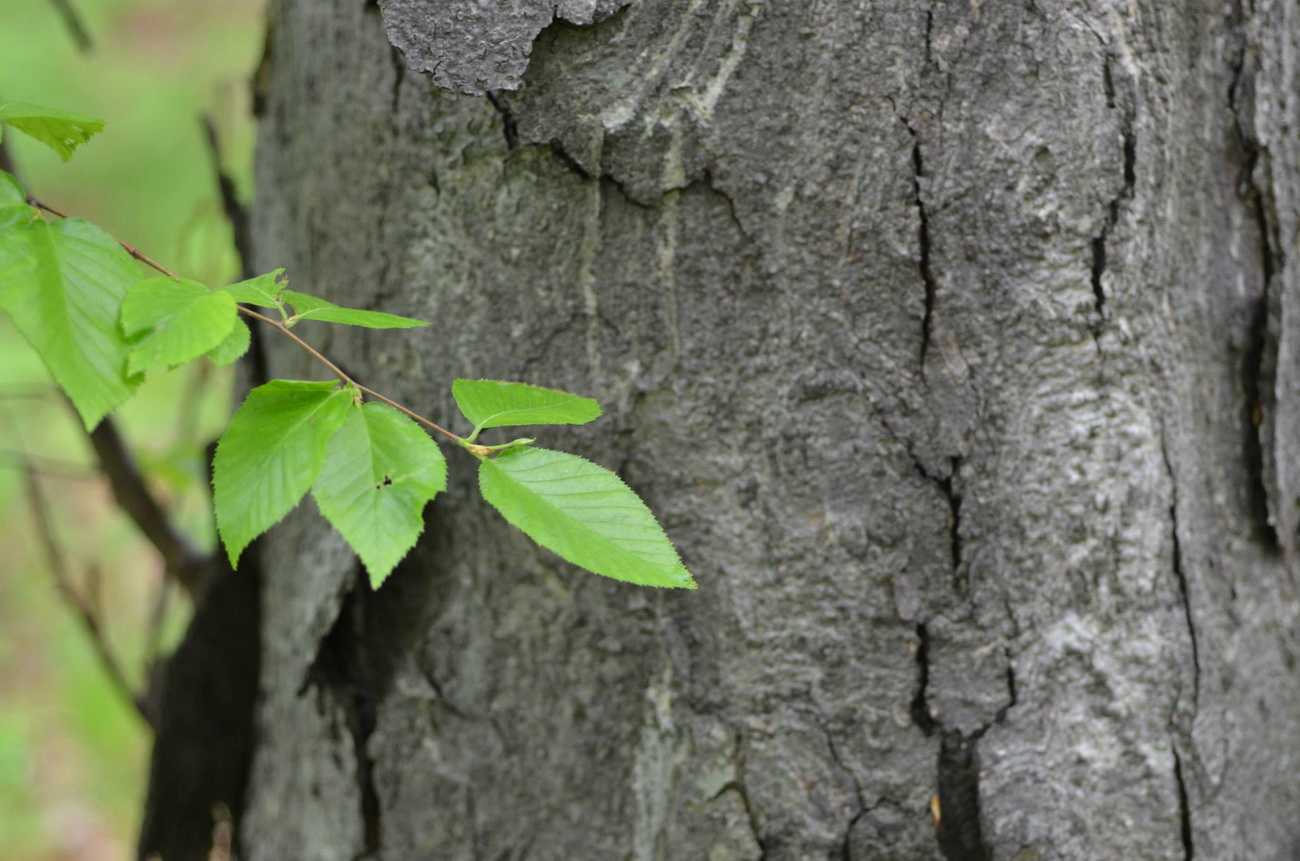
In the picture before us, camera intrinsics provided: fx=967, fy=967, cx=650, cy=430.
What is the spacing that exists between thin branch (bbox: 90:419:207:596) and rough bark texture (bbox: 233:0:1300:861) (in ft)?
1.94

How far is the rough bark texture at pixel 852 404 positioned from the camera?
80cm

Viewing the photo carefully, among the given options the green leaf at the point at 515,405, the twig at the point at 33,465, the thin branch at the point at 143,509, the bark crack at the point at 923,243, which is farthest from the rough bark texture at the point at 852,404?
the twig at the point at 33,465

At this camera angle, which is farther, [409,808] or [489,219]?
[409,808]

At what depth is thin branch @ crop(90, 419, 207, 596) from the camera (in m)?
1.40

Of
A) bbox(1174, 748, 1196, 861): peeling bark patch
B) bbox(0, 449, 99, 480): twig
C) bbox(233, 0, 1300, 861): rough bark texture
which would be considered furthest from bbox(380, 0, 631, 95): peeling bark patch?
bbox(0, 449, 99, 480): twig

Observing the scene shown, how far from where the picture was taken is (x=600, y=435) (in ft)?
2.93

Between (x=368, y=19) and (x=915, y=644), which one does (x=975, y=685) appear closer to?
(x=915, y=644)

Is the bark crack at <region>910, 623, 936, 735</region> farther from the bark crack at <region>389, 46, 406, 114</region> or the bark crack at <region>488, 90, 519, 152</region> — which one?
the bark crack at <region>389, 46, 406, 114</region>

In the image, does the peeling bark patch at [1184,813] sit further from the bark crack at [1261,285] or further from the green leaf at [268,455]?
the green leaf at [268,455]

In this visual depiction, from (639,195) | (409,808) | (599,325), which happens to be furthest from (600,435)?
(409,808)

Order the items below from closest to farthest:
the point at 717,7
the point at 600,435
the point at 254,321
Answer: the point at 717,7 → the point at 600,435 → the point at 254,321

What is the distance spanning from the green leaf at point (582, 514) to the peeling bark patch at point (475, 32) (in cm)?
32

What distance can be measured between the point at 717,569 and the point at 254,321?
2.29 ft

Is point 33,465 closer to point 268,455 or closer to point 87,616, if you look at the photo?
point 87,616
